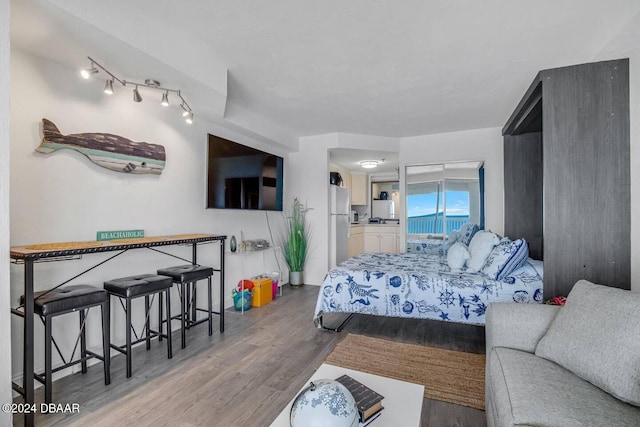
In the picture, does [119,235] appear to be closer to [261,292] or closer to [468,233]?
[261,292]

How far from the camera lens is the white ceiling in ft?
6.19

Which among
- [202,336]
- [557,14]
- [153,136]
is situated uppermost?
[557,14]

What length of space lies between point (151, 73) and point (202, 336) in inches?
92.7

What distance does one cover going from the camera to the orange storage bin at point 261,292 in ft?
13.0

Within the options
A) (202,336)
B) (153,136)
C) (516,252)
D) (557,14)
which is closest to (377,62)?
(557,14)

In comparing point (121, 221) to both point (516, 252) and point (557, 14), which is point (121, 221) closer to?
point (516, 252)

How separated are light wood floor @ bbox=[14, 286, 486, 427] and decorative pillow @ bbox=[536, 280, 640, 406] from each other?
26.9 inches

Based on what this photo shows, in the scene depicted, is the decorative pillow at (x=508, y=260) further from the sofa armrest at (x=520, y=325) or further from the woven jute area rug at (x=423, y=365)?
the sofa armrest at (x=520, y=325)

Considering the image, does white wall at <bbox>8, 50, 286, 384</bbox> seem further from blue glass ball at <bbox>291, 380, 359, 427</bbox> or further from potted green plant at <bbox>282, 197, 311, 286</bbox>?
potted green plant at <bbox>282, 197, 311, 286</bbox>

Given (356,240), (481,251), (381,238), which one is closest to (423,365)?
(481,251)

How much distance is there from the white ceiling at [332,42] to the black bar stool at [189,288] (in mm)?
1606

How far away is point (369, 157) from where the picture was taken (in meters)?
5.74

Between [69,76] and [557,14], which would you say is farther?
[69,76]

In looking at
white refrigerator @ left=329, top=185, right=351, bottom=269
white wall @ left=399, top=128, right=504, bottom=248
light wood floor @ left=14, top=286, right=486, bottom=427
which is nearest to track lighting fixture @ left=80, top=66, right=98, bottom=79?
light wood floor @ left=14, top=286, right=486, bottom=427
